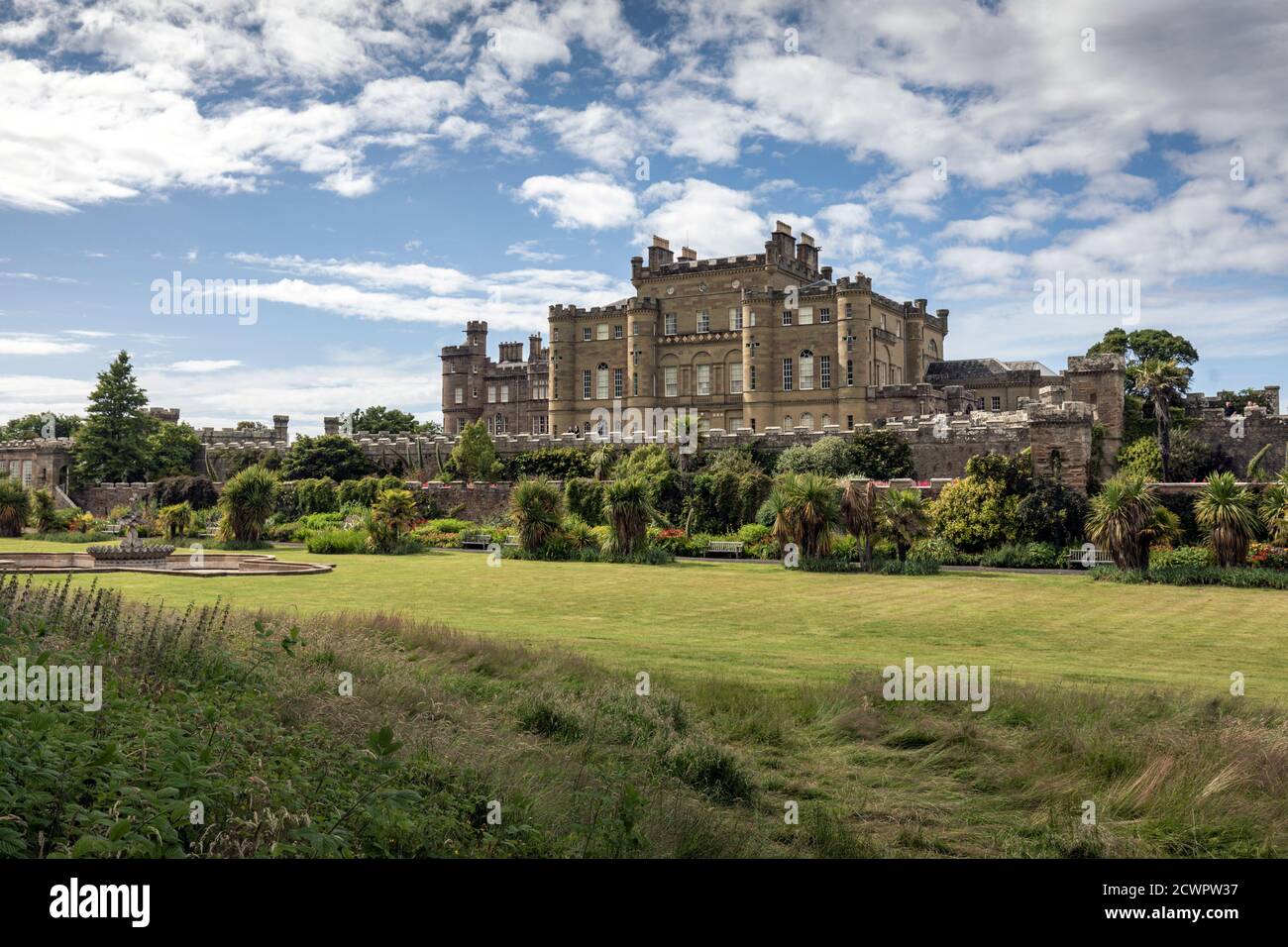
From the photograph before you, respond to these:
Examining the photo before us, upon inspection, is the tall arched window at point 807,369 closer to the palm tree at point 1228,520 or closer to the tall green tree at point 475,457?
the tall green tree at point 475,457

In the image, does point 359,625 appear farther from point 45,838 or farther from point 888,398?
point 888,398

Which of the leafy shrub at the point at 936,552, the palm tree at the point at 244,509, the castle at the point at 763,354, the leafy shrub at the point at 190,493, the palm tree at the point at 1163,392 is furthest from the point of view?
the castle at the point at 763,354

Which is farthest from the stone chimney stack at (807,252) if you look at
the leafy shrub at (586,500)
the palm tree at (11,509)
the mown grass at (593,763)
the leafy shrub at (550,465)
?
the mown grass at (593,763)

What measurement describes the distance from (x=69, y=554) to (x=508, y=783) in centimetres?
2772

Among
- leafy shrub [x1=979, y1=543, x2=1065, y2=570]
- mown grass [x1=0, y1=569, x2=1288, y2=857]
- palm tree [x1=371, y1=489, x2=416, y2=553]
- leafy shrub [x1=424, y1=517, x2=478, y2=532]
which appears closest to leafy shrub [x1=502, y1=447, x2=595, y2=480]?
leafy shrub [x1=424, y1=517, x2=478, y2=532]

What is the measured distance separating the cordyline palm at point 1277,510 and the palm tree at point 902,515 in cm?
976

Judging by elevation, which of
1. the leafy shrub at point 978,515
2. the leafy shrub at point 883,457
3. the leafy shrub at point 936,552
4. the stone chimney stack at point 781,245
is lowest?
the leafy shrub at point 936,552

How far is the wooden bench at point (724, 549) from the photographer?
37906 millimetres

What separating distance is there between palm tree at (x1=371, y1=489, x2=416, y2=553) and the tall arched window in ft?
109

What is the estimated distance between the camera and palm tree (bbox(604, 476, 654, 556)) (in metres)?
35.5

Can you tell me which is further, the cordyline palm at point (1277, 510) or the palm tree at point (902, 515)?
the palm tree at point (902, 515)

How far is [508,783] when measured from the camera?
8.67 metres

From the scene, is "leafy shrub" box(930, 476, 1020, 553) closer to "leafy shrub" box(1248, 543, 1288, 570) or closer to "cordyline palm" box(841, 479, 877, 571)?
"cordyline palm" box(841, 479, 877, 571)
